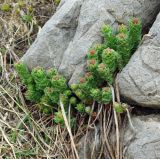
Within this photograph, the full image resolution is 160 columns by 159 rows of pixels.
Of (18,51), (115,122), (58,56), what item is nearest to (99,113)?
(115,122)

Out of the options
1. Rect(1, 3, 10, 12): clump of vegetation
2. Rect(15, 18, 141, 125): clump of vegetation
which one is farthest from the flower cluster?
Rect(1, 3, 10, 12): clump of vegetation

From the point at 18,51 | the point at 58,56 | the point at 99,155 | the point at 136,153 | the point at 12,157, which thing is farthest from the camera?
the point at 18,51

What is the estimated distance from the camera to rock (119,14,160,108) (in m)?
3.27

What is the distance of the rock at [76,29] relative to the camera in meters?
3.75

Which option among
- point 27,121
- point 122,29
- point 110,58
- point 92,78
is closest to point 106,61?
point 110,58

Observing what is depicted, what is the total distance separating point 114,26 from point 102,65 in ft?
1.69

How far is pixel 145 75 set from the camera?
3309mm

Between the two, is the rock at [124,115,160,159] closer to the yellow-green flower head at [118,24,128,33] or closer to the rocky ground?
the rocky ground

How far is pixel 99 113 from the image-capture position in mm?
3574

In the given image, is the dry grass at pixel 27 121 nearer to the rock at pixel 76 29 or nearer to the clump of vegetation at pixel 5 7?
the clump of vegetation at pixel 5 7

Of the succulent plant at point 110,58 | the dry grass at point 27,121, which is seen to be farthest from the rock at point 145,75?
the dry grass at point 27,121

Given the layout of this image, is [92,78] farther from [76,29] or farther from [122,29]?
[76,29]

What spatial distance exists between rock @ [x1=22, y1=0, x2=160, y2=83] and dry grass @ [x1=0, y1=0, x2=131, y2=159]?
1.41ft

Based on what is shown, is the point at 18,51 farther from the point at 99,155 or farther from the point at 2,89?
the point at 99,155
